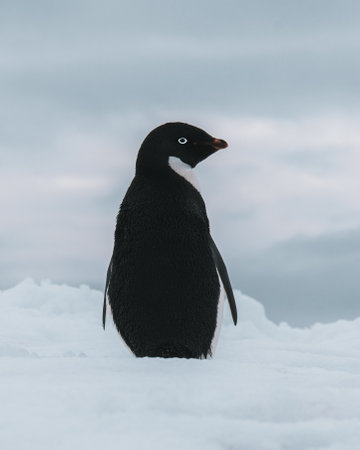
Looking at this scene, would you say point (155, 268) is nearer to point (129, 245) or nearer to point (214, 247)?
point (129, 245)

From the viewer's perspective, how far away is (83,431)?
7.86 ft

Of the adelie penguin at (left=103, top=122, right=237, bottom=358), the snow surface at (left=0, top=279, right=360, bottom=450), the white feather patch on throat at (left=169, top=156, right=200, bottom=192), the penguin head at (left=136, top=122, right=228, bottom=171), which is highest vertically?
the penguin head at (left=136, top=122, right=228, bottom=171)

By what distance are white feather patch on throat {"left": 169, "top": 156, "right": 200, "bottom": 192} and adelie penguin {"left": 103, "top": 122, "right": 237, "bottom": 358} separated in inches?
0.6

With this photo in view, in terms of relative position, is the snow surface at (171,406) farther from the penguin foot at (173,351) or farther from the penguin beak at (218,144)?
the penguin beak at (218,144)

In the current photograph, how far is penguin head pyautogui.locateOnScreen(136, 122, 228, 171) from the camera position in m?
4.27

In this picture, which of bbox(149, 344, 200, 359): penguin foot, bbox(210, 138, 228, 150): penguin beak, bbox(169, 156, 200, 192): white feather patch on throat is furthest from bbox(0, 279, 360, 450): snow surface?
bbox(210, 138, 228, 150): penguin beak

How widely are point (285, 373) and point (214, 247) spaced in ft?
3.97

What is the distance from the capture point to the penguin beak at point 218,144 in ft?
15.1

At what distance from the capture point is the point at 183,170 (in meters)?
4.34

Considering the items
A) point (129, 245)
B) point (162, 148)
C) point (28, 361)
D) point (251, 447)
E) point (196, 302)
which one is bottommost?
point (251, 447)

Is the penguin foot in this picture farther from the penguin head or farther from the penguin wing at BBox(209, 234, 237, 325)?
the penguin head

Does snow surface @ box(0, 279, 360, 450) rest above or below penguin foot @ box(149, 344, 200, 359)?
below

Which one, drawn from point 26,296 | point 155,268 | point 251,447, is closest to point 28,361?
point 155,268

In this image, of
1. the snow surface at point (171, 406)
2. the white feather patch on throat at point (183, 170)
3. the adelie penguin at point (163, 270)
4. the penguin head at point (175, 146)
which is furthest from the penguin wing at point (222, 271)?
the snow surface at point (171, 406)
